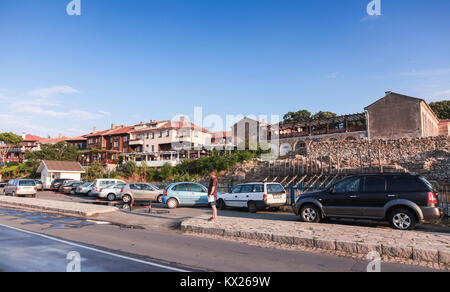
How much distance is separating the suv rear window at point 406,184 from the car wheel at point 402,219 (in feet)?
2.29

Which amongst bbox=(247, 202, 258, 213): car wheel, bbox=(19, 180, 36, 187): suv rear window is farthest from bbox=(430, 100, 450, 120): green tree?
bbox=(19, 180, 36, 187): suv rear window

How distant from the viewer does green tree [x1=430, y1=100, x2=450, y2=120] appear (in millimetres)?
61562


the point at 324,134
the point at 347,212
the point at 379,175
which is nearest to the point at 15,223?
the point at 347,212

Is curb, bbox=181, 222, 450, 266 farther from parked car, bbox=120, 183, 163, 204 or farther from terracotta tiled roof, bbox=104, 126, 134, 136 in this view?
terracotta tiled roof, bbox=104, 126, 134, 136

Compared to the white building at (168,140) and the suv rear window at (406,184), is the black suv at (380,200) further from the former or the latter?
the white building at (168,140)

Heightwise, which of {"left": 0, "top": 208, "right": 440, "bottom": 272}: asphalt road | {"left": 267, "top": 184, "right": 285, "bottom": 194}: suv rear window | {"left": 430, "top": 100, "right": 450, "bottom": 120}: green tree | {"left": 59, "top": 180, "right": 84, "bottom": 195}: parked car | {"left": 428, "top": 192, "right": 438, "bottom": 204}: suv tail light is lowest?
{"left": 59, "top": 180, "right": 84, "bottom": 195}: parked car

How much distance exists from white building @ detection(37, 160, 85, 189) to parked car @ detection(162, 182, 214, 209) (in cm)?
2986

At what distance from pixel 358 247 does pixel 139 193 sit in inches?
639

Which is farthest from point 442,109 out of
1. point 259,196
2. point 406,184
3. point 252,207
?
point 406,184

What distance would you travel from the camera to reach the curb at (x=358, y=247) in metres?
6.45

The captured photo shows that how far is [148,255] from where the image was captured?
22.5 ft

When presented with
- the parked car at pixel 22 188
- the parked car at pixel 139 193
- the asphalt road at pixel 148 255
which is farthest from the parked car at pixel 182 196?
the parked car at pixel 22 188

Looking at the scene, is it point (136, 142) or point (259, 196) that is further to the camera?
point (136, 142)
